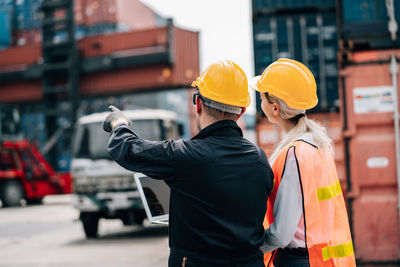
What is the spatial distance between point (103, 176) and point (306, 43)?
512cm

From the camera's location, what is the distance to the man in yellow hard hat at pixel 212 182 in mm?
2148

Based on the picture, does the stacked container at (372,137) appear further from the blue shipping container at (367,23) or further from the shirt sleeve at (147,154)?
the shirt sleeve at (147,154)

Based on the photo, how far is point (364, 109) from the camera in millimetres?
6082

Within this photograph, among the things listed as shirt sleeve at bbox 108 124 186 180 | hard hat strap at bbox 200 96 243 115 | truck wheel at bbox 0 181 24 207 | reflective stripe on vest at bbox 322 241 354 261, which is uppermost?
hard hat strap at bbox 200 96 243 115

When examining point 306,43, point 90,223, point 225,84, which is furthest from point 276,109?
point 306,43

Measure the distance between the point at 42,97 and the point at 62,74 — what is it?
56.3 inches

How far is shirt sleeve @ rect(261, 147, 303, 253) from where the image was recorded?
2359 millimetres

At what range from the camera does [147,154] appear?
2.17m

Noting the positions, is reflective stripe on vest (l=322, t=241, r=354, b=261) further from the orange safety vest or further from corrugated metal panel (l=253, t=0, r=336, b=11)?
corrugated metal panel (l=253, t=0, r=336, b=11)

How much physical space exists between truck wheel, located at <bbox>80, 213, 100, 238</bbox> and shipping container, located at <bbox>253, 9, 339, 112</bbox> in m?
4.21

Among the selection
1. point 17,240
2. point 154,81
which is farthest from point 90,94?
point 17,240

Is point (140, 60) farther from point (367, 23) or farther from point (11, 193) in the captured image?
point (367, 23)

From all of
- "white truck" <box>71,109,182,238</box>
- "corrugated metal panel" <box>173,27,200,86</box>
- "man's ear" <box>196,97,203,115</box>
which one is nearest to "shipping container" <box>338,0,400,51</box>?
"man's ear" <box>196,97,203,115</box>

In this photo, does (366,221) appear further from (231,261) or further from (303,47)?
(303,47)
